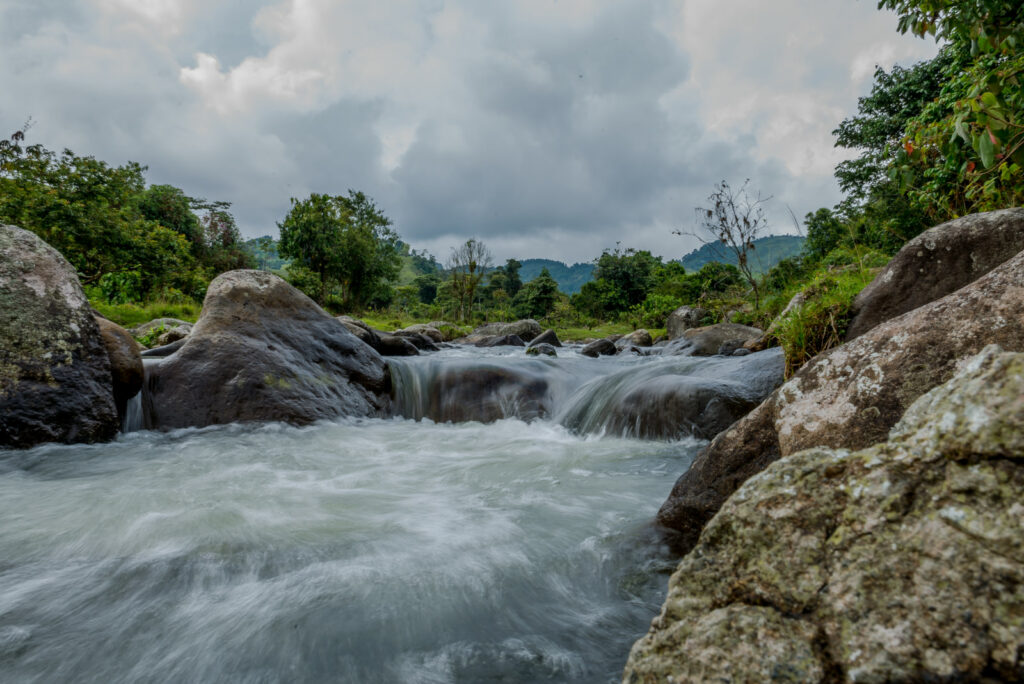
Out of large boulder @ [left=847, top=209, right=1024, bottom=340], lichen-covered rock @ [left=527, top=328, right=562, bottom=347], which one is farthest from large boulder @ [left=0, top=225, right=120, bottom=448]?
lichen-covered rock @ [left=527, top=328, right=562, bottom=347]

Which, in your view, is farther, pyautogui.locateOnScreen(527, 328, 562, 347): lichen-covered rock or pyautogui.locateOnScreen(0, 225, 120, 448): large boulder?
pyautogui.locateOnScreen(527, 328, 562, 347): lichen-covered rock

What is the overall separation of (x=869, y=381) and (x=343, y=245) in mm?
41112

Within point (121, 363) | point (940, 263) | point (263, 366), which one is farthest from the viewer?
point (263, 366)

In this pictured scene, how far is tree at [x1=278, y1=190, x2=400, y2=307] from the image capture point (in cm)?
3841

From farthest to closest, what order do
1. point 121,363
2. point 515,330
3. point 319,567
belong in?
point 515,330, point 121,363, point 319,567

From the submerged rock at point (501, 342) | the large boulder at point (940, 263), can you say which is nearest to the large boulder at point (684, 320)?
the submerged rock at point (501, 342)

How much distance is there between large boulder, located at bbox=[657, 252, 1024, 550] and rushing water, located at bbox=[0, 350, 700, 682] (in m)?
0.71

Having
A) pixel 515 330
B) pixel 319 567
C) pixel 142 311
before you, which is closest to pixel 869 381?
pixel 319 567

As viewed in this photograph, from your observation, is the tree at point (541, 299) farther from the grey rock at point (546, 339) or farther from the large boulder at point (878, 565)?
the large boulder at point (878, 565)

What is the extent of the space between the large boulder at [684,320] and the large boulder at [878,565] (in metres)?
20.8

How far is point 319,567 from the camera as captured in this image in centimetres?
291

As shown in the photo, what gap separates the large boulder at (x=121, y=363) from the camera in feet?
19.6

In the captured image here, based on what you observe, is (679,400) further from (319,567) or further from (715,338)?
(715,338)

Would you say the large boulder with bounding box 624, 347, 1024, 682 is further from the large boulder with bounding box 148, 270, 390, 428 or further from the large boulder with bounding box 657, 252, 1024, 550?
the large boulder with bounding box 148, 270, 390, 428
